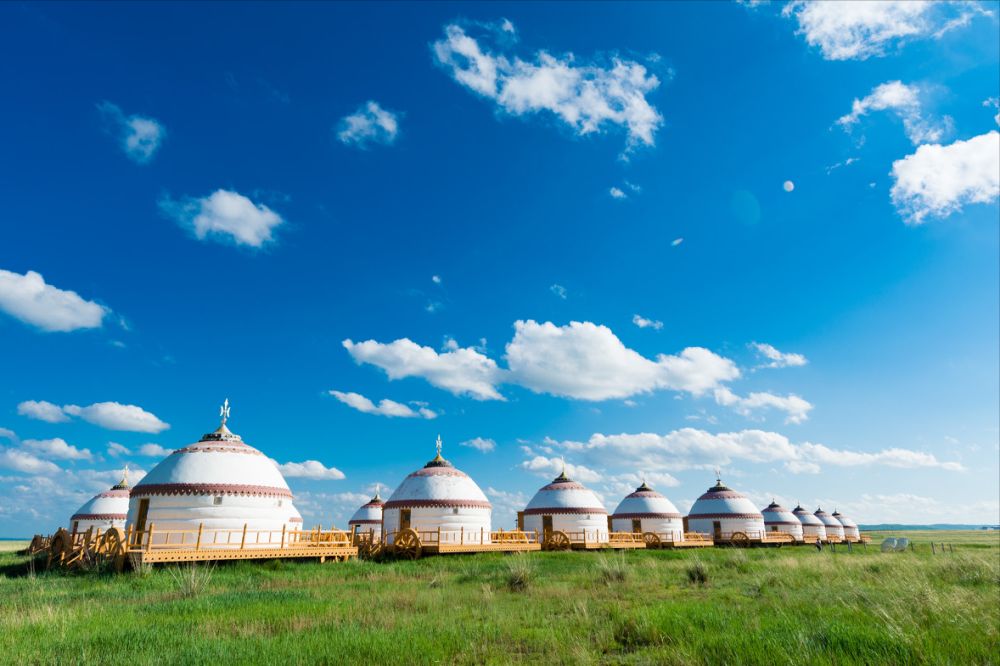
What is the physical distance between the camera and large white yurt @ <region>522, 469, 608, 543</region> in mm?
43062

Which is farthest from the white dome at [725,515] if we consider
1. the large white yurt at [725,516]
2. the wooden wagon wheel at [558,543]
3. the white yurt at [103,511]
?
the white yurt at [103,511]

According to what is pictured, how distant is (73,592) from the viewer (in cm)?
1504

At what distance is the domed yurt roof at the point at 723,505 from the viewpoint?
52.5 meters

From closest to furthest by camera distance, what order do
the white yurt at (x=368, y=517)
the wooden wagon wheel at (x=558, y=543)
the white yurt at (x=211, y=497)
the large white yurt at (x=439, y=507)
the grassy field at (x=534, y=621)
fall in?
1. the grassy field at (x=534, y=621)
2. the white yurt at (x=211, y=497)
3. the large white yurt at (x=439, y=507)
4. the wooden wagon wheel at (x=558, y=543)
5. the white yurt at (x=368, y=517)

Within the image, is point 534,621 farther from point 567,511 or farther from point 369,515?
point 369,515

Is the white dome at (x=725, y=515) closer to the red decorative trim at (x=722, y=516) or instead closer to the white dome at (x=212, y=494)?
the red decorative trim at (x=722, y=516)

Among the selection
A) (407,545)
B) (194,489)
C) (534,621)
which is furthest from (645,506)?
(534,621)

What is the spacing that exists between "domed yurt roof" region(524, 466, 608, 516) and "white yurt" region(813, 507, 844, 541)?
47762 millimetres

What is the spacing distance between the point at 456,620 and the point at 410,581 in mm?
7153

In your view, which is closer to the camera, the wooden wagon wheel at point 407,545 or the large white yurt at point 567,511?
the wooden wagon wheel at point 407,545

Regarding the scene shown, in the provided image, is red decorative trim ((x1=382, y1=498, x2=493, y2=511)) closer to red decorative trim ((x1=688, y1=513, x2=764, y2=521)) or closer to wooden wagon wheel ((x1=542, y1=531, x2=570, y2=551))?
wooden wagon wheel ((x1=542, y1=531, x2=570, y2=551))

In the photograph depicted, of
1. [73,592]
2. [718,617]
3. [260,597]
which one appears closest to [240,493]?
[73,592]

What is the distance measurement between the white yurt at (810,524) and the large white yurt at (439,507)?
52440 millimetres

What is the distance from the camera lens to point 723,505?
53.2 metres
